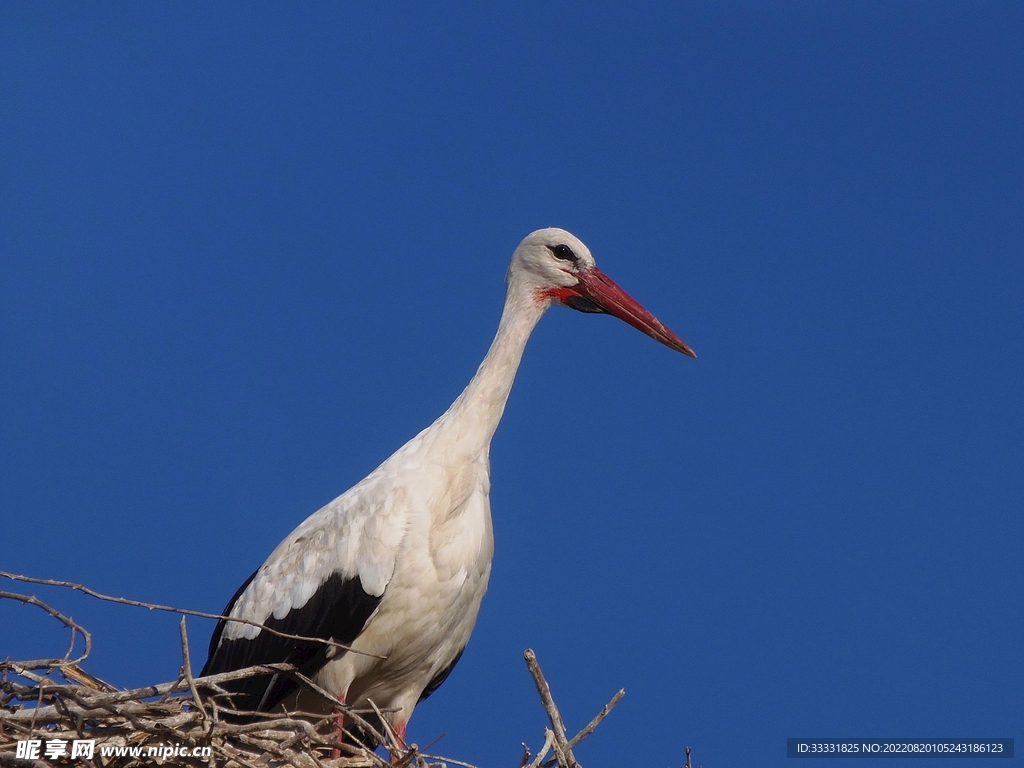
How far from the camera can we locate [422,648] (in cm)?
525

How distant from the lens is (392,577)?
5102mm

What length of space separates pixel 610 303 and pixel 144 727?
272cm

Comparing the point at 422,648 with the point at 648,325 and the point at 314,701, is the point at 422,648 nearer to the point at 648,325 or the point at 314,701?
the point at 314,701

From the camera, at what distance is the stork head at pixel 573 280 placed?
19.3ft

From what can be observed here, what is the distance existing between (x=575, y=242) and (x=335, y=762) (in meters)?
2.43

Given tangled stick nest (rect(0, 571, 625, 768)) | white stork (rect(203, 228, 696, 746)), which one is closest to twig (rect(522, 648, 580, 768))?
tangled stick nest (rect(0, 571, 625, 768))

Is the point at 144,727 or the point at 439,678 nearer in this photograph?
the point at 144,727

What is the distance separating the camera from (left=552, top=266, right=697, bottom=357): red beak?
19.4 ft

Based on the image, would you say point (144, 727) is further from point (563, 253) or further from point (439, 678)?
point (563, 253)

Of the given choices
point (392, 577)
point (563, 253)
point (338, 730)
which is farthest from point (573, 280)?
point (338, 730)

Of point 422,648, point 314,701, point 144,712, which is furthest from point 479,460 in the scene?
point 144,712

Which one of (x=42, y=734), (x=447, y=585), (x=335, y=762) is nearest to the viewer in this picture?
(x=42, y=734)

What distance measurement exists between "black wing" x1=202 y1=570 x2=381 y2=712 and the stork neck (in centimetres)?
77

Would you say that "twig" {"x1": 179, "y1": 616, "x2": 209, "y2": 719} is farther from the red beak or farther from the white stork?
the red beak
